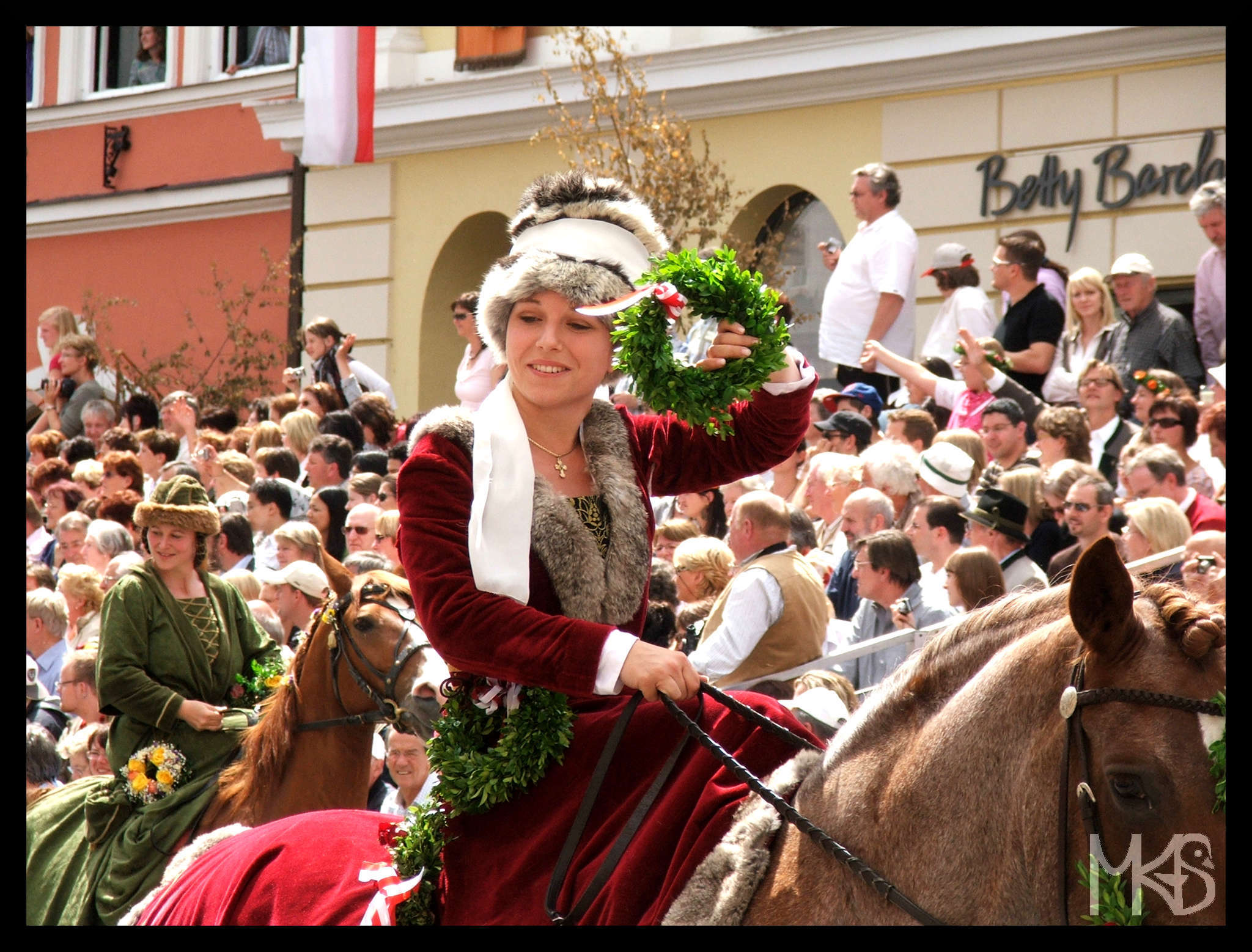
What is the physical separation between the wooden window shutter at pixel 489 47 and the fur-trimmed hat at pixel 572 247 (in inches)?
542

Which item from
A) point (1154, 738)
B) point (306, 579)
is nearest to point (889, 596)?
point (306, 579)

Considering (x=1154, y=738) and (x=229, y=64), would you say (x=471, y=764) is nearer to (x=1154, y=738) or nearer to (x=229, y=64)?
(x=1154, y=738)

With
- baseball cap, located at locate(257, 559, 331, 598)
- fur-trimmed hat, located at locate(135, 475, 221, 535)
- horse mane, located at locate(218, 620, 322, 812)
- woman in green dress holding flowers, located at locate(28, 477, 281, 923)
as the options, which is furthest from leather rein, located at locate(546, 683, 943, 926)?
baseball cap, located at locate(257, 559, 331, 598)

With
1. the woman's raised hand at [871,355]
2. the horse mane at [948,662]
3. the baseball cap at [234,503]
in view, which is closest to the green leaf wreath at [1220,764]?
the horse mane at [948,662]

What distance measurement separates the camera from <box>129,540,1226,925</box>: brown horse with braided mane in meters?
2.41

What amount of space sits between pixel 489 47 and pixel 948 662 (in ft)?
49.6

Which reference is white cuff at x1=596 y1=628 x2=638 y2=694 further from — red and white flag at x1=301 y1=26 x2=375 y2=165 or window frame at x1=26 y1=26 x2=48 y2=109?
window frame at x1=26 y1=26 x2=48 y2=109

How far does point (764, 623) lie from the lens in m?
6.24

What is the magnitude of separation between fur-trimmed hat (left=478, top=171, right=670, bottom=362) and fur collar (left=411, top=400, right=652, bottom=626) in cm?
28

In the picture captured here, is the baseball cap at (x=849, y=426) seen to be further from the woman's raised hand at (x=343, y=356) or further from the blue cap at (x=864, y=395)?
the woman's raised hand at (x=343, y=356)

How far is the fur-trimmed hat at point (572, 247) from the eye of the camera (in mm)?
3268

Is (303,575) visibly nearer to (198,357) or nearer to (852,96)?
(852,96)

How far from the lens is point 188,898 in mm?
3701

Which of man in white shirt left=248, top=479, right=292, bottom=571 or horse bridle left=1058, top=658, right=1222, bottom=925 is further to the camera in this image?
man in white shirt left=248, top=479, right=292, bottom=571
